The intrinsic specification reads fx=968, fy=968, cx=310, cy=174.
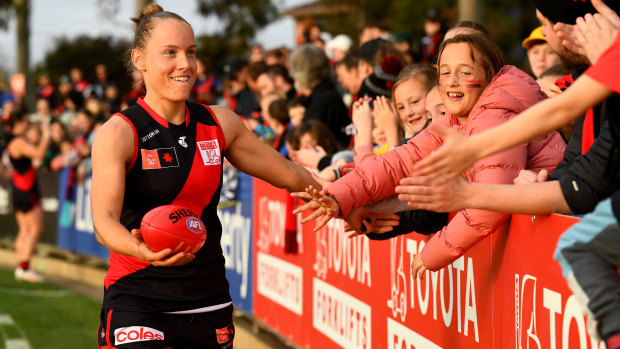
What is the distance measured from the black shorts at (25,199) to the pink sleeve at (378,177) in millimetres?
12176

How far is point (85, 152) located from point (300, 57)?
8090 mm

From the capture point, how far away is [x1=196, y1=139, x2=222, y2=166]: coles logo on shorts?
4621 mm

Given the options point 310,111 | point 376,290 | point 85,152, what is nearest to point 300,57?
point 310,111

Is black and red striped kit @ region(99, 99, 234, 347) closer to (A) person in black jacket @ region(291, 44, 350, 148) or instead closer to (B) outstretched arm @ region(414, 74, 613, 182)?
(B) outstretched arm @ region(414, 74, 613, 182)

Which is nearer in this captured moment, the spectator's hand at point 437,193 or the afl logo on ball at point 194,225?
the spectator's hand at point 437,193

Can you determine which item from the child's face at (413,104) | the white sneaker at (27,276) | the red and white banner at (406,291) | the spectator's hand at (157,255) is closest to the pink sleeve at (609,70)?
the red and white banner at (406,291)

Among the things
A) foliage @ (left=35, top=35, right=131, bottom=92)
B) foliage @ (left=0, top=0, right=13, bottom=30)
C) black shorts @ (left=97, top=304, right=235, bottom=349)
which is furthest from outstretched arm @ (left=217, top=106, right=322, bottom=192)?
foliage @ (left=35, top=35, right=131, bottom=92)

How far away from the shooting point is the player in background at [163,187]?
4.45 m

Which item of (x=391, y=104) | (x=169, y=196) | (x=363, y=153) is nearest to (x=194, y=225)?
(x=169, y=196)

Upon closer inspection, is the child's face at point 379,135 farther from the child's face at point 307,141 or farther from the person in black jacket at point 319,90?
the person in black jacket at point 319,90

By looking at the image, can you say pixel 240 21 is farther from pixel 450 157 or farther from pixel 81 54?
pixel 450 157

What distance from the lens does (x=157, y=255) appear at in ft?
13.6

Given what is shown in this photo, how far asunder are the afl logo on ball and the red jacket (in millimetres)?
757

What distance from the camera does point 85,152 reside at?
16.5 meters
